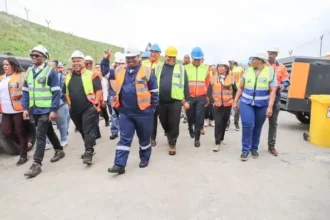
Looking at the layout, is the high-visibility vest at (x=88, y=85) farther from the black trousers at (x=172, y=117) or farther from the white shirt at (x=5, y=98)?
the black trousers at (x=172, y=117)

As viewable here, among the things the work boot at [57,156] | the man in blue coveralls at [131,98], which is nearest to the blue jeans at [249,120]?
the man in blue coveralls at [131,98]

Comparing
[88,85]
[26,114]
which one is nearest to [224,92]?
[88,85]

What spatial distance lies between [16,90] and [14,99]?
161mm

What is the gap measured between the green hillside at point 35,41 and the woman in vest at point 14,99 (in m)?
23.8

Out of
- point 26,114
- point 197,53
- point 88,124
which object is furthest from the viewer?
point 197,53

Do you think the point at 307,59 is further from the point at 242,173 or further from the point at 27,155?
the point at 27,155

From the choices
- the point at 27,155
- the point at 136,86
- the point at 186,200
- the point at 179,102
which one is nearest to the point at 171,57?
the point at 179,102

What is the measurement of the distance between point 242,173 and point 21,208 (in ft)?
9.74

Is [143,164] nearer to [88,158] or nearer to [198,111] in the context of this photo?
[88,158]

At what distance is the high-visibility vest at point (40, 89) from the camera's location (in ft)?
16.3

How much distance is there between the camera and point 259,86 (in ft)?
17.6

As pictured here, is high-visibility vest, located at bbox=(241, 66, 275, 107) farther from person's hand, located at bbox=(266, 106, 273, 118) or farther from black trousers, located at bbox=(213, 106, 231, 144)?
black trousers, located at bbox=(213, 106, 231, 144)

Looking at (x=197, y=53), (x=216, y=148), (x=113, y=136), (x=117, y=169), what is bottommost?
(x=113, y=136)

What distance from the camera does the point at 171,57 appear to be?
573 centimetres
